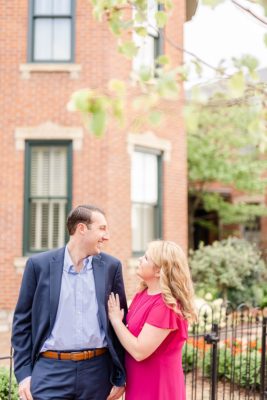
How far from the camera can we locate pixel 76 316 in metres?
3.47

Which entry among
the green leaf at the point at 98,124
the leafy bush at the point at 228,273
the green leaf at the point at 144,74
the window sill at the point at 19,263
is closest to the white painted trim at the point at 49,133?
the window sill at the point at 19,263

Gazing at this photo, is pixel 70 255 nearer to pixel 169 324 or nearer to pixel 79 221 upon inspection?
pixel 79 221

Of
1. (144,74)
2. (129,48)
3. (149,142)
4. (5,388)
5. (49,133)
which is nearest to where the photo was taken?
(144,74)

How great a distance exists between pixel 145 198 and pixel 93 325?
8.95m

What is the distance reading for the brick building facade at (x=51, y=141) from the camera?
37.2 feet

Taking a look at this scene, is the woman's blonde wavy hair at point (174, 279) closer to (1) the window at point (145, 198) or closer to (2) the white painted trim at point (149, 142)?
(2) the white painted trim at point (149, 142)

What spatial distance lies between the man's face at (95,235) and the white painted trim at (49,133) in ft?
26.6

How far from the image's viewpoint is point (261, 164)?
19.5m

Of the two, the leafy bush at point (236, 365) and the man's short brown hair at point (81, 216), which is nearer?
the man's short brown hair at point (81, 216)

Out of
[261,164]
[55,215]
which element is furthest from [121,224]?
[261,164]

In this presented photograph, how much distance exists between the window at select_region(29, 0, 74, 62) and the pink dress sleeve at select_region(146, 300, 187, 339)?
909 cm

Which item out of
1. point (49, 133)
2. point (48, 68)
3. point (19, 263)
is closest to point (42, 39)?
point (48, 68)

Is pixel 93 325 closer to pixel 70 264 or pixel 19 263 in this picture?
pixel 70 264

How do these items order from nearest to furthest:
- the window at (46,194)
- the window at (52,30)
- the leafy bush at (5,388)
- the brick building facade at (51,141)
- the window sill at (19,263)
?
the leafy bush at (5,388) < the window sill at (19,263) < the brick building facade at (51,141) < the window at (46,194) < the window at (52,30)
